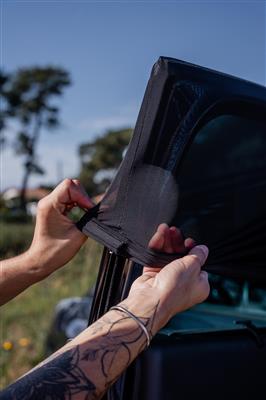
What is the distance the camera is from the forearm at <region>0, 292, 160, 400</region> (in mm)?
1220

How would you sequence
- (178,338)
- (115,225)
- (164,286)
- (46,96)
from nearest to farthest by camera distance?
1. (164,286)
2. (115,225)
3. (178,338)
4. (46,96)

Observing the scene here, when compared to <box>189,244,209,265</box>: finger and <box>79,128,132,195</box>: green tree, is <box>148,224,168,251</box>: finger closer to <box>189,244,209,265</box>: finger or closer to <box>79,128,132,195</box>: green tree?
<box>189,244,209,265</box>: finger

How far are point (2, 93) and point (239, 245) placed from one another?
3495 cm

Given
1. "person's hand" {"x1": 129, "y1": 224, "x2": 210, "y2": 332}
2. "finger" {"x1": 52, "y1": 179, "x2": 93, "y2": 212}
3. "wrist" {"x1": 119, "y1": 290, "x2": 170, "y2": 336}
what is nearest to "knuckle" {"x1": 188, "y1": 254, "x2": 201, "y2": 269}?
"person's hand" {"x1": 129, "y1": 224, "x2": 210, "y2": 332}

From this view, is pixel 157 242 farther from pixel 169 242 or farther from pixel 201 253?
pixel 201 253

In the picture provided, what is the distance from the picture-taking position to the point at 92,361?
4.14 ft

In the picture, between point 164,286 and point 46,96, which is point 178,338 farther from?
point 46,96

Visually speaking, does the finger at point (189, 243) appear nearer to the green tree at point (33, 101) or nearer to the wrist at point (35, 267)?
the wrist at point (35, 267)

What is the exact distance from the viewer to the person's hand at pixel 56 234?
2.06m

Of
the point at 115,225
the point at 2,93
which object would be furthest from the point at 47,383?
the point at 2,93

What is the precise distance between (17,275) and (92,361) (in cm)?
85

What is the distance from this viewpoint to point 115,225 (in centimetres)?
183

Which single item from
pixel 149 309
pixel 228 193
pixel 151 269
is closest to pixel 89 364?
pixel 149 309

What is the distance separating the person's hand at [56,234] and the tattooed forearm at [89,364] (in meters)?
0.74
